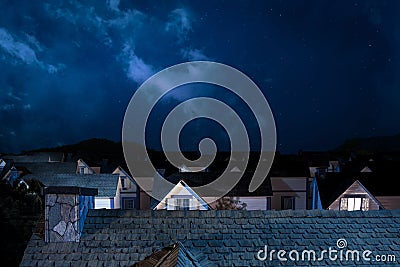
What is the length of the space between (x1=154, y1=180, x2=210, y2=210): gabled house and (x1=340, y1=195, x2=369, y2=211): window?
8212 mm

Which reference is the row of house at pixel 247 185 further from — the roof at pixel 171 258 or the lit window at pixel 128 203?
the roof at pixel 171 258

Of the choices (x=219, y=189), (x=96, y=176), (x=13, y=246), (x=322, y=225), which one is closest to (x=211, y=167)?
(x=219, y=189)

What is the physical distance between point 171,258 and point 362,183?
1726 cm

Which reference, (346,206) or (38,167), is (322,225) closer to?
(346,206)

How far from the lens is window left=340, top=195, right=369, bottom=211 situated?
1917 centimetres

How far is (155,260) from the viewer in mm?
5566

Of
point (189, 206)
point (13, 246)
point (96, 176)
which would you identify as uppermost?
point (96, 176)

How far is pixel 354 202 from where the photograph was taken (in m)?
19.4

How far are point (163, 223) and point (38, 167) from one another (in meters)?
27.1

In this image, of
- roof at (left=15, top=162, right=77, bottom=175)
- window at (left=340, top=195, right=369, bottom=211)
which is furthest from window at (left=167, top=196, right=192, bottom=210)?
roof at (left=15, top=162, right=77, bottom=175)

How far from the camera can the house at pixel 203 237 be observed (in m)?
5.65

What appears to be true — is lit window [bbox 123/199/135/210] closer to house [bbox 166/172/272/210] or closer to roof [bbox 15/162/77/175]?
roof [bbox 15/162/77/175]

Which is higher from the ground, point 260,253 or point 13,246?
point 260,253

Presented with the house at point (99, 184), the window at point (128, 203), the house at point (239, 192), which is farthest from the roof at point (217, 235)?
the window at point (128, 203)
